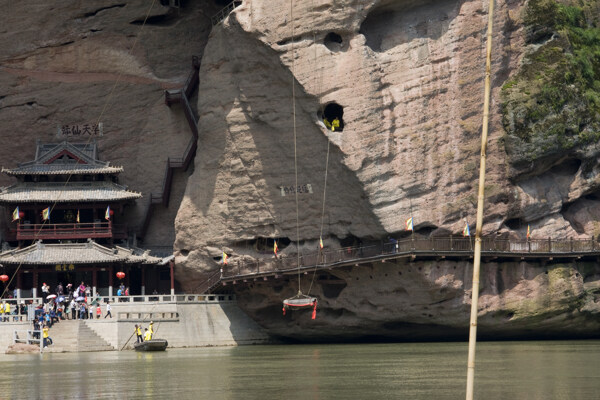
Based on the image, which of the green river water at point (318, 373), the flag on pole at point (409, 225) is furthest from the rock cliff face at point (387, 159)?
the green river water at point (318, 373)

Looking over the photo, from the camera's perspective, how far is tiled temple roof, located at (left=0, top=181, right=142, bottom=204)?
55906 mm

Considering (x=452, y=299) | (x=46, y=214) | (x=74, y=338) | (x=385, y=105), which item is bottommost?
(x=74, y=338)

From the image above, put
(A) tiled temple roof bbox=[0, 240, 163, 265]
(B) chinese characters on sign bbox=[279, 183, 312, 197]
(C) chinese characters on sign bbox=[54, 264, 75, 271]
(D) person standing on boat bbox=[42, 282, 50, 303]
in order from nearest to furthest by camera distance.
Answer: (B) chinese characters on sign bbox=[279, 183, 312, 197]
(D) person standing on boat bbox=[42, 282, 50, 303]
(A) tiled temple roof bbox=[0, 240, 163, 265]
(C) chinese characters on sign bbox=[54, 264, 75, 271]

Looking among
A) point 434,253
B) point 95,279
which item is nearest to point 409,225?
point 434,253

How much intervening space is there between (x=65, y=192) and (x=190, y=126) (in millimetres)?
7060

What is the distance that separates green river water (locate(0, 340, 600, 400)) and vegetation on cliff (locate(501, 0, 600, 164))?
26.7 feet

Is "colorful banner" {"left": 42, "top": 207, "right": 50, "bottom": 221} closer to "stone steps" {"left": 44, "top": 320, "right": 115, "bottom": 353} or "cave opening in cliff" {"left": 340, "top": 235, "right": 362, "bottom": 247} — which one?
"stone steps" {"left": 44, "top": 320, "right": 115, "bottom": 353}

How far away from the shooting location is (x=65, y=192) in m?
56.9

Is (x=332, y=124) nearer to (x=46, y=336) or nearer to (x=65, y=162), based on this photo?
(x=46, y=336)

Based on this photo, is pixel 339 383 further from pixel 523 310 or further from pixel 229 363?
pixel 523 310

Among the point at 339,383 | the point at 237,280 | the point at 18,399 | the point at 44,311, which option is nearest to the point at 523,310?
Result: the point at 237,280

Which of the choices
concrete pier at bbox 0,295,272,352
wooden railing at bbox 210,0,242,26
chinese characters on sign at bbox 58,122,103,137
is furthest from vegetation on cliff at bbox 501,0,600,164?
chinese characters on sign at bbox 58,122,103,137

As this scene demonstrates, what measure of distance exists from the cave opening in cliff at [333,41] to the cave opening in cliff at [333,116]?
7.83ft

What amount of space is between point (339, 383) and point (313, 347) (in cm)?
1600
